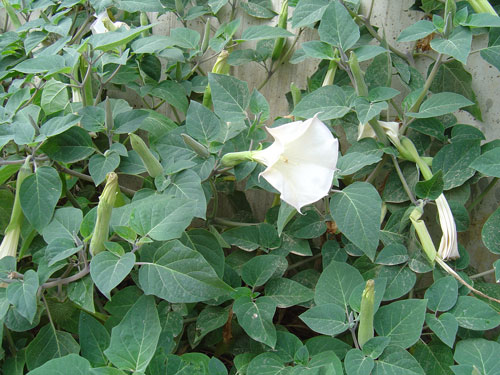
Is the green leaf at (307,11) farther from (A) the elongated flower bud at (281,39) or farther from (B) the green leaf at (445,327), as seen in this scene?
(B) the green leaf at (445,327)

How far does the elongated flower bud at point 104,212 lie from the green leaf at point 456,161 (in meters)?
0.69

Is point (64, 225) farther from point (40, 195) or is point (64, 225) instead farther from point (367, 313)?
point (367, 313)

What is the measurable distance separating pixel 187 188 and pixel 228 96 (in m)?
0.24

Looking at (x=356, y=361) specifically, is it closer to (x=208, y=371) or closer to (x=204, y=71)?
(x=208, y=371)

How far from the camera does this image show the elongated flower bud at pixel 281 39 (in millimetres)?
1322

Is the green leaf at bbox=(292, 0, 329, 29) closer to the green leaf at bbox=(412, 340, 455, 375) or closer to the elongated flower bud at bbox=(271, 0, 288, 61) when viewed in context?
the elongated flower bud at bbox=(271, 0, 288, 61)

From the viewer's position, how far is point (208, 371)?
35.8 inches

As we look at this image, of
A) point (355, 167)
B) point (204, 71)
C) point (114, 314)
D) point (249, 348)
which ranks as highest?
point (355, 167)

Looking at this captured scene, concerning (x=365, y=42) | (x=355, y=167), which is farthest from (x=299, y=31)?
(x=355, y=167)

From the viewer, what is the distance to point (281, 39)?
4.46 ft

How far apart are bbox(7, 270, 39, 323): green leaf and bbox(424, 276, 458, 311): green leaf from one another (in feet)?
2.35

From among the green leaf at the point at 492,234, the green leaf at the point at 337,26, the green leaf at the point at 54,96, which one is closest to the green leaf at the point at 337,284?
the green leaf at the point at 492,234

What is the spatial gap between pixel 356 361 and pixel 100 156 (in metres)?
0.67

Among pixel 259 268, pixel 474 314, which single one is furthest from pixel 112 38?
pixel 474 314
